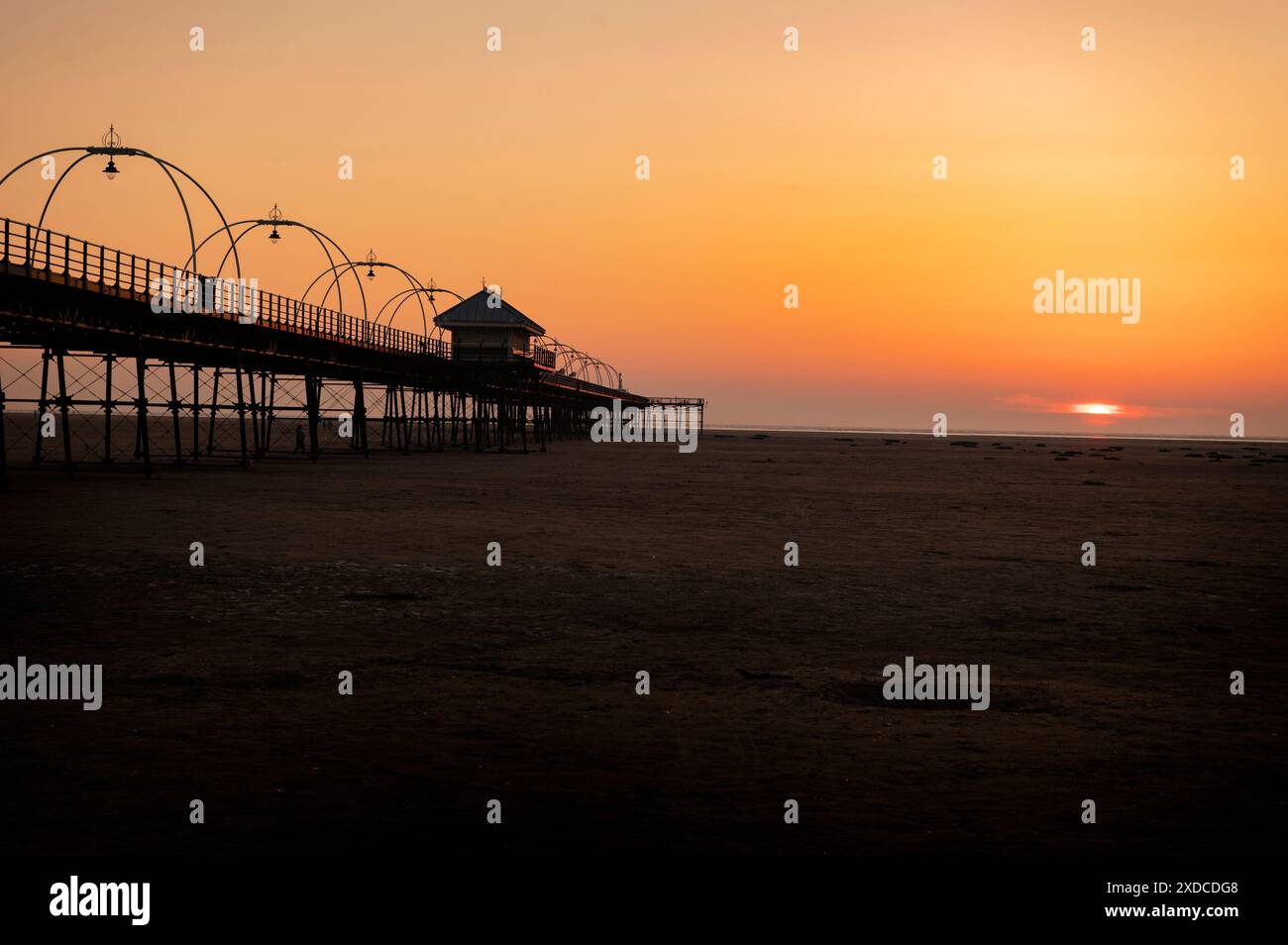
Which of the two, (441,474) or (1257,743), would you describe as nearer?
(1257,743)

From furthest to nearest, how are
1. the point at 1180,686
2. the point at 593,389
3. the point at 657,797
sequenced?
the point at 593,389 → the point at 1180,686 → the point at 657,797

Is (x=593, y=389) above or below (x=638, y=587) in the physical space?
above

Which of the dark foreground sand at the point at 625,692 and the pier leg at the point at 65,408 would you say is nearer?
the dark foreground sand at the point at 625,692

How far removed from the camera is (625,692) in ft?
29.7

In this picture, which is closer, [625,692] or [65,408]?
[625,692]

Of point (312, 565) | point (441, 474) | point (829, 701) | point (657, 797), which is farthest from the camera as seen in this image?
point (441, 474)

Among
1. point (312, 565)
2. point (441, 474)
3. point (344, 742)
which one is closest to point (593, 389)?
point (441, 474)

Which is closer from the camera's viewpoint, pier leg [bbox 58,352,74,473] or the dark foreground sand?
the dark foreground sand

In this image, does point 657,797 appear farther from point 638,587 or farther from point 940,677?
point 638,587

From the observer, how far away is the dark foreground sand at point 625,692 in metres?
6.06

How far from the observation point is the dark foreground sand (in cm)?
606

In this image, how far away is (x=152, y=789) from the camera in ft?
21.2
